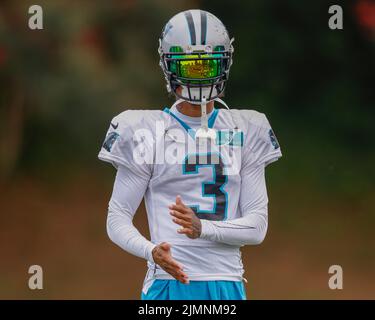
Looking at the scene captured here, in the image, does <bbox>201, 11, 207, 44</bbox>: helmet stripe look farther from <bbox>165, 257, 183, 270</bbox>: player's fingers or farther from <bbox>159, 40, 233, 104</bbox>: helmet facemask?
<bbox>165, 257, 183, 270</bbox>: player's fingers

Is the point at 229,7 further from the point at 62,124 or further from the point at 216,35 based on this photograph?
the point at 216,35

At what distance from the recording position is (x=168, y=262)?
3119 millimetres

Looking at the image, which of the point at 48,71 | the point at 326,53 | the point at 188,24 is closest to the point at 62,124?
the point at 48,71

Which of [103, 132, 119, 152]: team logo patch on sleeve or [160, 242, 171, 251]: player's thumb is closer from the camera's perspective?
[160, 242, 171, 251]: player's thumb

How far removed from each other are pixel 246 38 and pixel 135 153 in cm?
286

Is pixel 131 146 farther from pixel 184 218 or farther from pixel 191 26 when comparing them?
pixel 191 26

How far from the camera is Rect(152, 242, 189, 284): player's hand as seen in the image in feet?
10.2

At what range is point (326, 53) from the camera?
6176 millimetres

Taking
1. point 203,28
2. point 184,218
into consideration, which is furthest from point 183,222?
point 203,28

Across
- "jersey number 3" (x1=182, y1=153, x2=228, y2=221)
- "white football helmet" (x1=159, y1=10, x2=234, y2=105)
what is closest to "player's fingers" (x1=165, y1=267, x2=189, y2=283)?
"jersey number 3" (x1=182, y1=153, x2=228, y2=221)

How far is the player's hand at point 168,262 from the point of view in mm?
3113

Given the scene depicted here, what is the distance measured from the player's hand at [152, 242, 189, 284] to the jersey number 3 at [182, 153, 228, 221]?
0.64ft

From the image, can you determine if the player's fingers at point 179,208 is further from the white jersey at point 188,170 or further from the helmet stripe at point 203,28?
the helmet stripe at point 203,28

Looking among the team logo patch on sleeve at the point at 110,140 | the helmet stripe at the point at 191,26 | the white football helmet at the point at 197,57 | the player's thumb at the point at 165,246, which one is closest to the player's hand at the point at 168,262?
the player's thumb at the point at 165,246
